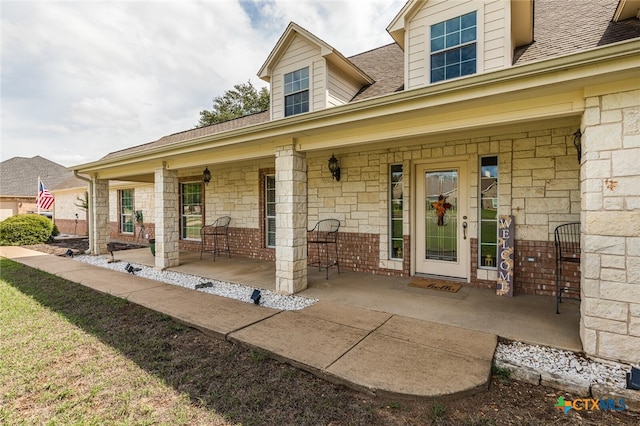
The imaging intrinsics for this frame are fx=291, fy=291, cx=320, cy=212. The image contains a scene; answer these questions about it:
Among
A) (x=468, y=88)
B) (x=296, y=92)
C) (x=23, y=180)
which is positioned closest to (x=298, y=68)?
(x=296, y=92)

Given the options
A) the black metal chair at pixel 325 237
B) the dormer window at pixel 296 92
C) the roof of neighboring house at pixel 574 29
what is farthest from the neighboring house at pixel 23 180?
the roof of neighboring house at pixel 574 29

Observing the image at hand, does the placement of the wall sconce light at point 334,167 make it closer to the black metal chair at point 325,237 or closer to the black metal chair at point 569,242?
the black metal chair at point 325,237

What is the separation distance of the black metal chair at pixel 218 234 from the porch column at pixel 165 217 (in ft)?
4.55

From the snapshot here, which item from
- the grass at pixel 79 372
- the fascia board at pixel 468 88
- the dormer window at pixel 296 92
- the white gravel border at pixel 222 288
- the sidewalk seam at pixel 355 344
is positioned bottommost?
the grass at pixel 79 372

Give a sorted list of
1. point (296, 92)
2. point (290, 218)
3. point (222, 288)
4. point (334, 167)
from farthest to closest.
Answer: point (296, 92) < point (334, 167) < point (222, 288) < point (290, 218)

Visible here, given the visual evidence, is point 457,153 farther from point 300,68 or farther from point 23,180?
point 23,180

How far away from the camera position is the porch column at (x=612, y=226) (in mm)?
2408

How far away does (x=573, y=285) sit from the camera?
404 cm

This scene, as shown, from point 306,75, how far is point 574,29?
4.59 meters

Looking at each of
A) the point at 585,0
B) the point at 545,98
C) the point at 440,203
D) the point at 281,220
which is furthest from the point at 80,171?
the point at 585,0

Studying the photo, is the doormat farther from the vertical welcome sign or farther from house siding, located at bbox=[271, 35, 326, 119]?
house siding, located at bbox=[271, 35, 326, 119]

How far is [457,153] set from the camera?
4.84 meters

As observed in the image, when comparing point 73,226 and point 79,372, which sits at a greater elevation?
point 73,226

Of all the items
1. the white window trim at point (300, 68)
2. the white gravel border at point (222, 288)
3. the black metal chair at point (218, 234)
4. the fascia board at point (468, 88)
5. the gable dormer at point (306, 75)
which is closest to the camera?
the fascia board at point (468, 88)
